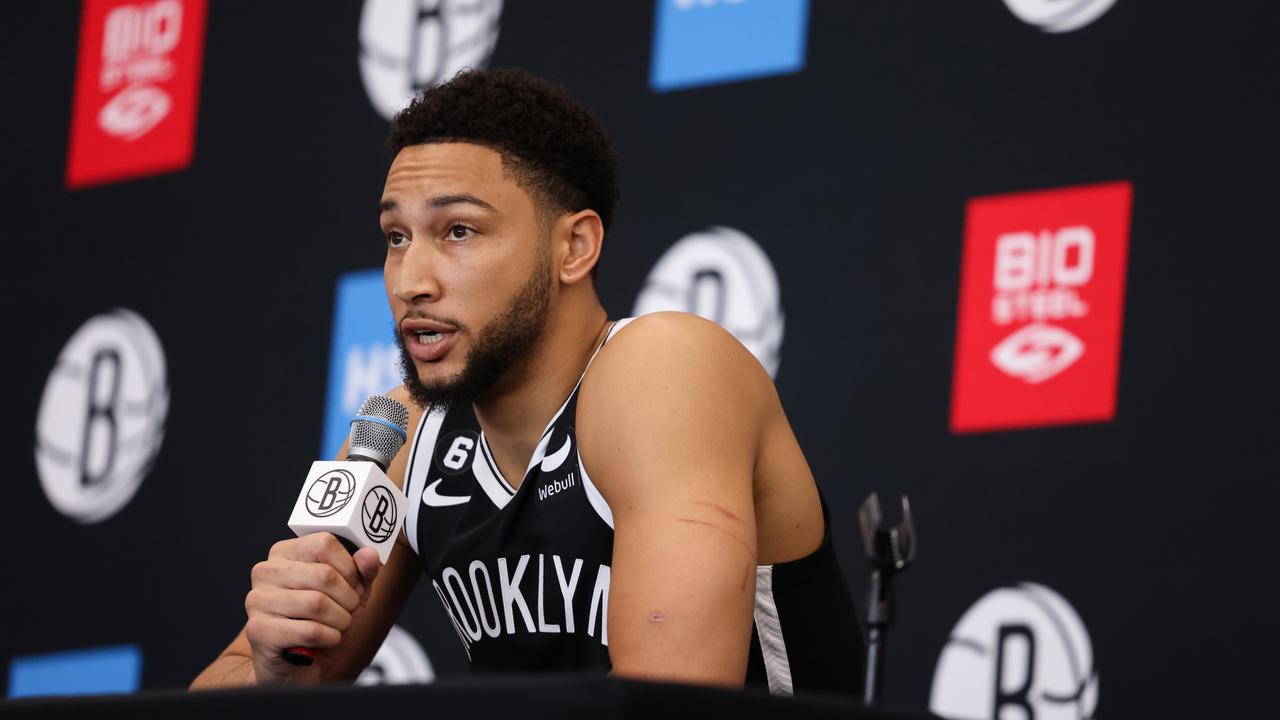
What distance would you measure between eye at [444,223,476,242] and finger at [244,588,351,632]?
0.40 m

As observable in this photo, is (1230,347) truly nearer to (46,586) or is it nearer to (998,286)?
(998,286)

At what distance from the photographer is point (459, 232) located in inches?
55.9

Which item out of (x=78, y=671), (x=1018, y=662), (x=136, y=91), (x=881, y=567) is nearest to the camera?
(x=881, y=567)

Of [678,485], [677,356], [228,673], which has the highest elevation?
[677,356]

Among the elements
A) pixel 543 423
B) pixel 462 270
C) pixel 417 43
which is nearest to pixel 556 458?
pixel 543 423

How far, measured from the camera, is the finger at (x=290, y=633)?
113cm

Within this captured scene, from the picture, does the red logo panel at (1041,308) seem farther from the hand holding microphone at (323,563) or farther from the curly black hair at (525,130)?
the hand holding microphone at (323,563)

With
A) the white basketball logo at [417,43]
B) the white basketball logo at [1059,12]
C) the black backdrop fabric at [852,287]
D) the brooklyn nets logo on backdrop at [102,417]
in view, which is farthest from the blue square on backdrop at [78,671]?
the white basketball logo at [1059,12]

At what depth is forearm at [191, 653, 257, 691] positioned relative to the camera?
147 cm

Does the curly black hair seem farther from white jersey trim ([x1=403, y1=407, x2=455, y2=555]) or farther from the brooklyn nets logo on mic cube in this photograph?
the brooklyn nets logo on mic cube

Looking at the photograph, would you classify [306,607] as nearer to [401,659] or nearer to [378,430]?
[378,430]

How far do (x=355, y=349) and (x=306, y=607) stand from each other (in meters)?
1.37

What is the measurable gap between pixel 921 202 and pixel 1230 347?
430mm

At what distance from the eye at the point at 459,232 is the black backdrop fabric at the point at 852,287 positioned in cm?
77
